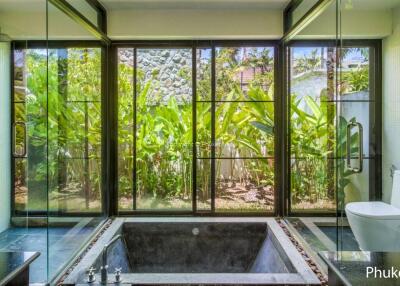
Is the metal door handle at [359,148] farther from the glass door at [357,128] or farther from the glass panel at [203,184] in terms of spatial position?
the glass panel at [203,184]

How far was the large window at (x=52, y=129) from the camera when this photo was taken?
266 centimetres

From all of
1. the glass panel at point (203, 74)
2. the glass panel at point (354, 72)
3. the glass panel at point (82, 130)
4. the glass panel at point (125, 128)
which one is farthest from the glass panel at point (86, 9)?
the glass panel at point (354, 72)

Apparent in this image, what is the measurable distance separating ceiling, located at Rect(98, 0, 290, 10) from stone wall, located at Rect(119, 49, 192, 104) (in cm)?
51

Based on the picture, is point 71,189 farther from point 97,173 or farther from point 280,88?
point 280,88

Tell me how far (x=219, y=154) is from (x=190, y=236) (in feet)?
3.30

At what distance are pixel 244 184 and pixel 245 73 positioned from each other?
1329mm

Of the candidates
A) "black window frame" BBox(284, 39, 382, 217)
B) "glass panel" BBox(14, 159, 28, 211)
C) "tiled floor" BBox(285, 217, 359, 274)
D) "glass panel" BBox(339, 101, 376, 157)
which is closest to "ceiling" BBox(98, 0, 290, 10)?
"black window frame" BBox(284, 39, 382, 217)

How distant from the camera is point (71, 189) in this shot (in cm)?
318

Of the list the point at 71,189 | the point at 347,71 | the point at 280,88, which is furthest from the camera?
the point at 280,88

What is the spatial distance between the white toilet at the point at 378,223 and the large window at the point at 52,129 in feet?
8.26

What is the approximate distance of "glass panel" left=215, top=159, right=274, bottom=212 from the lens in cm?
404

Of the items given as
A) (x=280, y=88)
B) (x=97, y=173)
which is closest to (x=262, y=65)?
(x=280, y=88)

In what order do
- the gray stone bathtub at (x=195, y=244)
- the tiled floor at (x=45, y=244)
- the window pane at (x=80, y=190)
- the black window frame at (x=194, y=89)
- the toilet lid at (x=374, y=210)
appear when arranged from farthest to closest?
the black window frame at (x=194, y=89) → the gray stone bathtub at (x=195, y=244) → the window pane at (x=80, y=190) → the toilet lid at (x=374, y=210) → the tiled floor at (x=45, y=244)

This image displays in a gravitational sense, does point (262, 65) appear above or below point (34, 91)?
above
